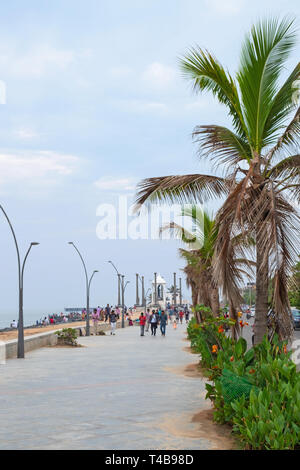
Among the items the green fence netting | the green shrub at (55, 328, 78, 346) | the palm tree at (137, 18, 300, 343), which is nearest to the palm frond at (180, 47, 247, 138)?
the palm tree at (137, 18, 300, 343)

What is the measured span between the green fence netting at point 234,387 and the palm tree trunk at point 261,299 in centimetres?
209

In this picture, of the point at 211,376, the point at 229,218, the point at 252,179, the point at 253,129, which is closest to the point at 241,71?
the point at 253,129

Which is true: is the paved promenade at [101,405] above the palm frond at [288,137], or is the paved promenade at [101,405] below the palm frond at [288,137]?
below

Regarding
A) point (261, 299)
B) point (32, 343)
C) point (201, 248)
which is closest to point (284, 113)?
point (261, 299)

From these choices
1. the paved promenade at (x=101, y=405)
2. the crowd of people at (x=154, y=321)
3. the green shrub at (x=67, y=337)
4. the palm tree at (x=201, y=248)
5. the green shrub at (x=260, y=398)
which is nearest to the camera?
the green shrub at (x=260, y=398)

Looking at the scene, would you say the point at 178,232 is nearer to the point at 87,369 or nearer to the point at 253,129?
the point at 87,369

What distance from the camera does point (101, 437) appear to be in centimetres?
852

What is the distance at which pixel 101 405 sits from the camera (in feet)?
37.4

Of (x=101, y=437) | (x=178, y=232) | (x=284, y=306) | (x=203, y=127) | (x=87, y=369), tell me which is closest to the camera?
(x=101, y=437)

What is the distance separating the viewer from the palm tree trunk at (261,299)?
406 inches

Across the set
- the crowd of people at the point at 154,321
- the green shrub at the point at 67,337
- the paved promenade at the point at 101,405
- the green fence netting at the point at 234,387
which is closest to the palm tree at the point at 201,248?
the paved promenade at the point at 101,405

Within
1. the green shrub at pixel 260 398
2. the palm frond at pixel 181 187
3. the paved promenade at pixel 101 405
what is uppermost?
the palm frond at pixel 181 187

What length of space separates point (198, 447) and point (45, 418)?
10.5 ft

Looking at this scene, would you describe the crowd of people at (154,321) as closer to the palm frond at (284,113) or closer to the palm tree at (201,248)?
the palm tree at (201,248)
